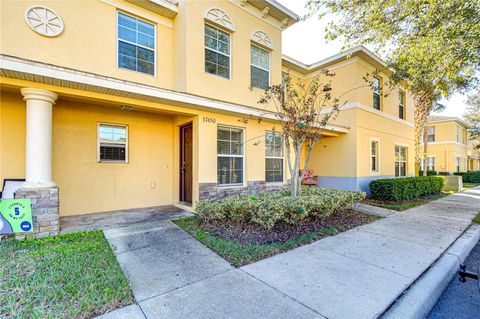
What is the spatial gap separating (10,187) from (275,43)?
9416mm

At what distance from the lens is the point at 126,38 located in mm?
6555

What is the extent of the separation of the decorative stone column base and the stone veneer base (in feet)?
10.8

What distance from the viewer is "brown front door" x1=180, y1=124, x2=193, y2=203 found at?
24.2 ft

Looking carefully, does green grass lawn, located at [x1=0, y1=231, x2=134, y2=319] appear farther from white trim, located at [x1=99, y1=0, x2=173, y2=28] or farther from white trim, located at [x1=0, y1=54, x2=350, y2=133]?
white trim, located at [x1=99, y1=0, x2=173, y2=28]

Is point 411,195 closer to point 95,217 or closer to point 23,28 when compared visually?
point 95,217

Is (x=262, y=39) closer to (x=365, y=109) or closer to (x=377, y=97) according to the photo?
(x=365, y=109)

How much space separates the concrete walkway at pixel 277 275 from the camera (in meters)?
2.47

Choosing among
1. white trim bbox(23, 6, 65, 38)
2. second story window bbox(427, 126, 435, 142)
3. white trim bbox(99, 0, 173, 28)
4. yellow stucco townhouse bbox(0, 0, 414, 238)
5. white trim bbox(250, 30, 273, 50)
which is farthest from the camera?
second story window bbox(427, 126, 435, 142)

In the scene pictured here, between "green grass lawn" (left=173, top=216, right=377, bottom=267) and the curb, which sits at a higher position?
"green grass lawn" (left=173, top=216, right=377, bottom=267)

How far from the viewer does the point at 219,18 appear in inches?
290

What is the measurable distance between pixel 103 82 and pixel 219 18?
4.60m

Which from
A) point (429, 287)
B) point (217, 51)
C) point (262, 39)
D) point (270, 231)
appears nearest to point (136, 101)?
point (217, 51)

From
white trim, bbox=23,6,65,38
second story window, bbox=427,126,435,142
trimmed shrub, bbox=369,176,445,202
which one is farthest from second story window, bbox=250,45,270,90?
second story window, bbox=427,126,435,142

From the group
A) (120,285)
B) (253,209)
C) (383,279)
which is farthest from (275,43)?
(120,285)
